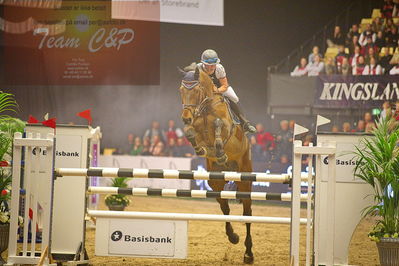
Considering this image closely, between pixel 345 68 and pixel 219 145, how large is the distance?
111 inches

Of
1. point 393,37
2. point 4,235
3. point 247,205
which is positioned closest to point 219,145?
point 247,205

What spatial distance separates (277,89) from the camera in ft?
30.3

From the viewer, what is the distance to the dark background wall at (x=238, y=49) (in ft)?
29.8

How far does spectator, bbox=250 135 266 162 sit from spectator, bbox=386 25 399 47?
2420 millimetres

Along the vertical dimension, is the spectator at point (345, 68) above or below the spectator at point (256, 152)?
above

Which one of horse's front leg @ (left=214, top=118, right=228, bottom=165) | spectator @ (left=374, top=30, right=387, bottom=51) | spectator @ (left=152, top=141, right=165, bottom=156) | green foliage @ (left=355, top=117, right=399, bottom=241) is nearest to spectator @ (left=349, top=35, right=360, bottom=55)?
spectator @ (left=374, top=30, right=387, bottom=51)

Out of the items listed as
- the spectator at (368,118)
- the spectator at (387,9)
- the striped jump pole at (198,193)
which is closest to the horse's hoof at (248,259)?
the striped jump pole at (198,193)

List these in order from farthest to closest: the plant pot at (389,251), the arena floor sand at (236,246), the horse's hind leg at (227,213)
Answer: the horse's hind leg at (227,213)
the arena floor sand at (236,246)
the plant pot at (389,251)

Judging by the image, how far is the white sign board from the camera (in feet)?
14.4

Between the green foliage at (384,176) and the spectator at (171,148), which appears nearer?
the green foliage at (384,176)

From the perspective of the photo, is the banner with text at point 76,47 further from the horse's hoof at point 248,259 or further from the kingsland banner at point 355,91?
the horse's hoof at point 248,259

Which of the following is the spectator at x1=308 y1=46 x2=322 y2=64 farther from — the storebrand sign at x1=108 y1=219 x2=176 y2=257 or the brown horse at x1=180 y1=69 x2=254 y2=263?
the storebrand sign at x1=108 y1=219 x2=176 y2=257

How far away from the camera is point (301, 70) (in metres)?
9.18

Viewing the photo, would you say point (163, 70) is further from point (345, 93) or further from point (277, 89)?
point (345, 93)
